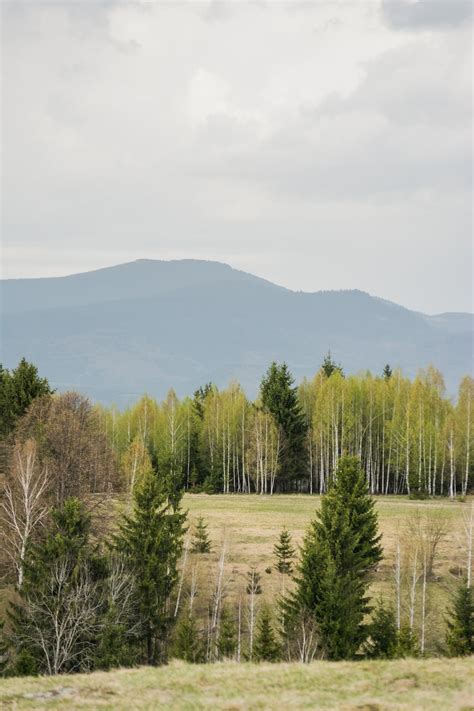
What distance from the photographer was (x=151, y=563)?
43.6 meters

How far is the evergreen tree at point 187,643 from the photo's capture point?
131 ft

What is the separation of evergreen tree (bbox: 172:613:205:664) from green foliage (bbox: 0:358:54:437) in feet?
107

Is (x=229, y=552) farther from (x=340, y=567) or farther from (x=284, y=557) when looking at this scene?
(x=340, y=567)

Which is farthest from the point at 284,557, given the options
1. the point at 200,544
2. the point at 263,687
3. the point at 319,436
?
the point at 319,436

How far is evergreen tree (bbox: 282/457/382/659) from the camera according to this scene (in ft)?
135

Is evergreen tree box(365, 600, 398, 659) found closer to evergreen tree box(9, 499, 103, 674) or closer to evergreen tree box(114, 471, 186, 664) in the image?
evergreen tree box(114, 471, 186, 664)

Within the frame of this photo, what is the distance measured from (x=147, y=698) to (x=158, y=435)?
103 metres

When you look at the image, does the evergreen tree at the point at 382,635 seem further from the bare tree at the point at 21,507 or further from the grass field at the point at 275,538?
the bare tree at the point at 21,507

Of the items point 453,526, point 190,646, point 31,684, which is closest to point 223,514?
point 453,526

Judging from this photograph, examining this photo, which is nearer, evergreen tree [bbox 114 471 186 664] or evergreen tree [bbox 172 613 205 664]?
evergreen tree [bbox 172 613 205 664]

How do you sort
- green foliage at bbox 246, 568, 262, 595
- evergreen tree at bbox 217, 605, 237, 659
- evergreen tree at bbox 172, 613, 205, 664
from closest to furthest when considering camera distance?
evergreen tree at bbox 172, 613, 205, 664, evergreen tree at bbox 217, 605, 237, 659, green foliage at bbox 246, 568, 262, 595

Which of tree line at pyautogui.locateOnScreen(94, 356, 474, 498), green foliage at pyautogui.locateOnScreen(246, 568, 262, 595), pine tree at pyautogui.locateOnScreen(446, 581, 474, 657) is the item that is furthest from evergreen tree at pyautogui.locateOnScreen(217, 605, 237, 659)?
tree line at pyautogui.locateOnScreen(94, 356, 474, 498)

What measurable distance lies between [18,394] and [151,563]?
105 ft

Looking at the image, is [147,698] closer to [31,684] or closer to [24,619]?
[31,684]
